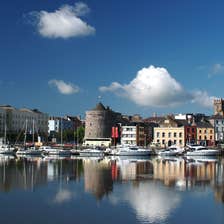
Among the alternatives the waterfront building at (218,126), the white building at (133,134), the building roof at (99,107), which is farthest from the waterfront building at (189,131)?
the building roof at (99,107)

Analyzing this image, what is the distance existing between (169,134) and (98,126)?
22107 mm

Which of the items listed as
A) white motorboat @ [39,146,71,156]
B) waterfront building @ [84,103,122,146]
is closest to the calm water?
white motorboat @ [39,146,71,156]

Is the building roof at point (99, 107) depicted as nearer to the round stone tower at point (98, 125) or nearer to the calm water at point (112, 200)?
the round stone tower at point (98, 125)

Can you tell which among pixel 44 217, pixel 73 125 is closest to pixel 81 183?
pixel 44 217

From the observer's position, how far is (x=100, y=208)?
26094 mm

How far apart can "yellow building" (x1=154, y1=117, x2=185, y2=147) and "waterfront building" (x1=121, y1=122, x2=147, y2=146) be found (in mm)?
6423

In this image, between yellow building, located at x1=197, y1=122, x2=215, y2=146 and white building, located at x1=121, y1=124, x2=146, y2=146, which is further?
white building, located at x1=121, y1=124, x2=146, y2=146

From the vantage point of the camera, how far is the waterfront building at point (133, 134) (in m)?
118

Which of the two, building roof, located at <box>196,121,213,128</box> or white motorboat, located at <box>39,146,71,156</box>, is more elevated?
building roof, located at <box>196,121,213,128</box>

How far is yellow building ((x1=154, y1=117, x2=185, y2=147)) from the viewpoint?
11169 cm

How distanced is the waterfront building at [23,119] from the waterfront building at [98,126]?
28604 mm

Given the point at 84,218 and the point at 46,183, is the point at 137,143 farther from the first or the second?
the point at 84,218

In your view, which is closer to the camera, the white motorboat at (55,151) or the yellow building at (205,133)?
the white motorboat at (55,151)

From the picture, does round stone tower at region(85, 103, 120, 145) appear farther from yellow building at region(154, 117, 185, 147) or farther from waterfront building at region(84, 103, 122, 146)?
yellow building at region(154, 117, 185, 147)
